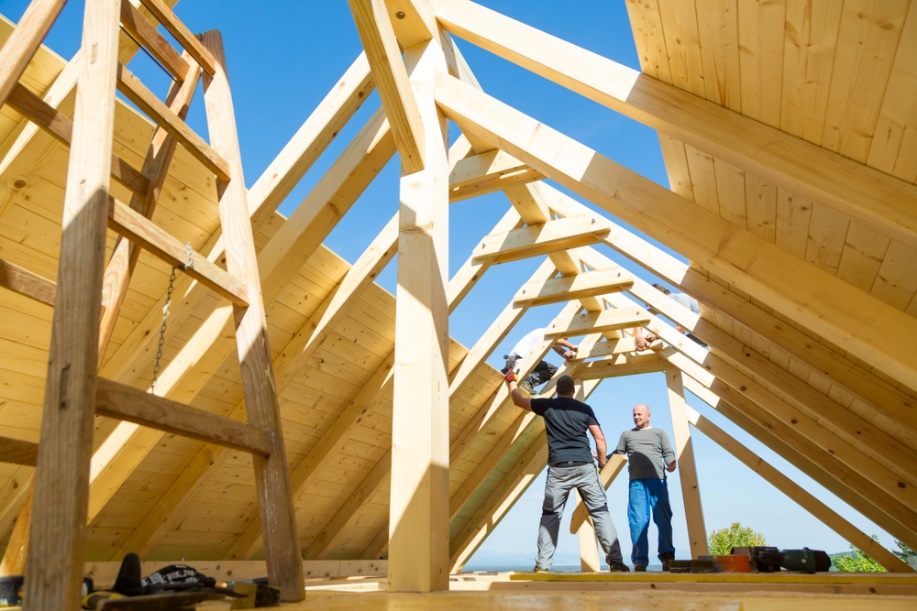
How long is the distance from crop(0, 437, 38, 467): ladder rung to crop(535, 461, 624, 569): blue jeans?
11.3 ft

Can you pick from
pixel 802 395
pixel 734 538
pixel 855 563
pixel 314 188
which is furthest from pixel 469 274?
pixel 855 563

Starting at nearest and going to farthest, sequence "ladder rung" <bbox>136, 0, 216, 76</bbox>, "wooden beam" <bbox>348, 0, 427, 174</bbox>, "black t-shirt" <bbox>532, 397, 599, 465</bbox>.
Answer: "ladder rung" <bbox>136, 0, 216, 76</bbox> → "wooden beam" <bbox>348, 0, 427, 174</bbox> → "black t-shirt" <bbox>532, 397, 599, 465</bbox>

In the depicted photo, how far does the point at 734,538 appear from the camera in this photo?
10984 mm

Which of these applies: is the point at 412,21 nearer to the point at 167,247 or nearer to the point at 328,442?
the point at 167,247

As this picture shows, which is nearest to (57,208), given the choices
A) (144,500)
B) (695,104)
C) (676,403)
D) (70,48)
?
(70,48)

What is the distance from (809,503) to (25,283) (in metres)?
5.96

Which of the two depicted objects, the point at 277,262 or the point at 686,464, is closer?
the point at 277,262

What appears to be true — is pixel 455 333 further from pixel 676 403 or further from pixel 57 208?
pixel 57 208

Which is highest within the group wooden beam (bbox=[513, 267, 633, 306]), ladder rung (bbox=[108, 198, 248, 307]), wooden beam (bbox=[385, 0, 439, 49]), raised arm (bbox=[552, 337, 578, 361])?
wooden beam (bbox=[385, 0, 439, 49])

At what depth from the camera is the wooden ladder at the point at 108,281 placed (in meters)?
0.97

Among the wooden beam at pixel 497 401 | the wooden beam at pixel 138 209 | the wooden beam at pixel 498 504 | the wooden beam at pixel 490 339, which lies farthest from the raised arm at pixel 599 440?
the wooden beam at pixel 138 209

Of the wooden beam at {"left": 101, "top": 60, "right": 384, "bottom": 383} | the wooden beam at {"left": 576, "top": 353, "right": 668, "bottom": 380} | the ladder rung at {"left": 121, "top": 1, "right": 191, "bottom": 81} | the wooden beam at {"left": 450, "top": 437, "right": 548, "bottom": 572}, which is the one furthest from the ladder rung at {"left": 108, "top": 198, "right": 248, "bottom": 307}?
the wooden beam at {"left": 450, "top": 437, "right": 548, "bottom": 572}

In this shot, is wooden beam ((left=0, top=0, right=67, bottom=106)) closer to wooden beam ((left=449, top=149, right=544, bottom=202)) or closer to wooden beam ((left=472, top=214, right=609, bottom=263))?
wooden beam ((left=449, top=149, right=544, bottom=202))

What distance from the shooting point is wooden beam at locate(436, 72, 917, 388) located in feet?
6.10
